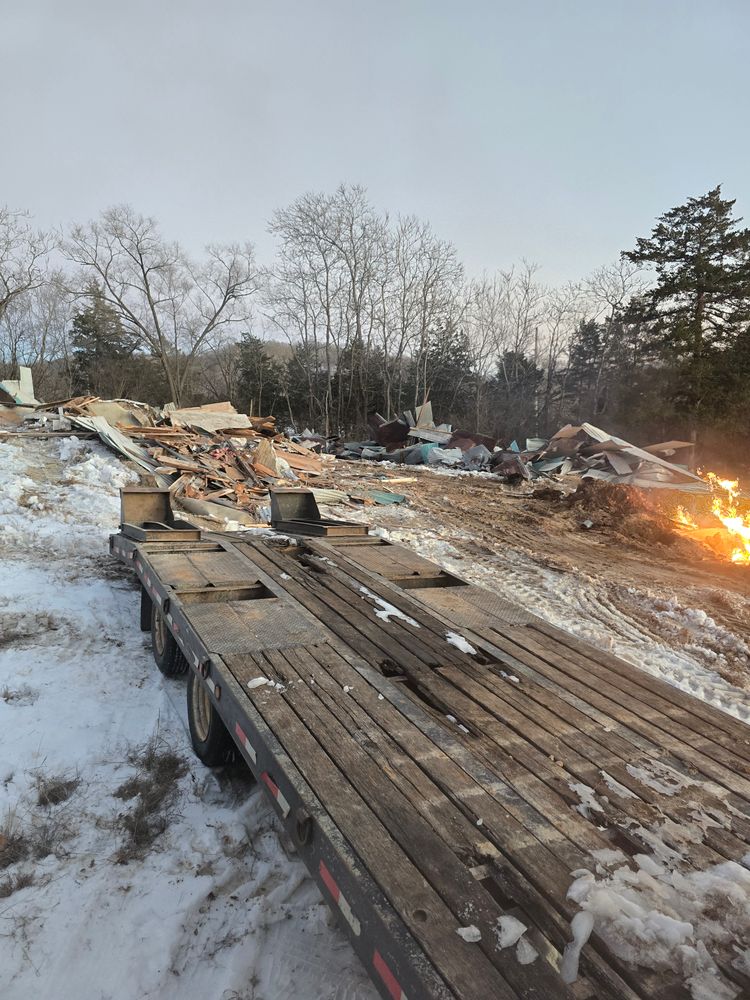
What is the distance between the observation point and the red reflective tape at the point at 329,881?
70.8 inches

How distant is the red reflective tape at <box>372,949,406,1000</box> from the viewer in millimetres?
1473

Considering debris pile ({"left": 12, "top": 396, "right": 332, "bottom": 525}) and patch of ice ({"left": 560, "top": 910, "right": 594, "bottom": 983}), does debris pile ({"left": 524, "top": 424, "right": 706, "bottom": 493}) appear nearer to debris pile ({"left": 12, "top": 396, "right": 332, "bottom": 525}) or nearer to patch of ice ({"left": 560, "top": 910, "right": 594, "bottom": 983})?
debris pile ({"left": 12, "top": 396, "right": 332, "bottom": 525})

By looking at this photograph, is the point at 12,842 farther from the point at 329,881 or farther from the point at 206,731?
the point at 329,881

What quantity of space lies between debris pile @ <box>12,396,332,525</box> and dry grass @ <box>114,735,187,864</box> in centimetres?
685

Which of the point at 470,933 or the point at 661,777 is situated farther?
the point at 661,777

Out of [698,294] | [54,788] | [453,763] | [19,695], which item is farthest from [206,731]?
[698,294]

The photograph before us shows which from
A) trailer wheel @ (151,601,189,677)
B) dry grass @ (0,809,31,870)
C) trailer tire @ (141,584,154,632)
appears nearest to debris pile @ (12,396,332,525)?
trailer tire @ (141,584,154,632)

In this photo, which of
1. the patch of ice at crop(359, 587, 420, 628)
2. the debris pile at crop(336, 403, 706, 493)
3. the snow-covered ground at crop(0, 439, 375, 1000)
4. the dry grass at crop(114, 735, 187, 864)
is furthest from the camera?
the debris pile at crop(336, 403, 706, 493)

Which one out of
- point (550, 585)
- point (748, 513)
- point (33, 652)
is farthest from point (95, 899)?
point (748, 513)

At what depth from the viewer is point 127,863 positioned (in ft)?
9.02

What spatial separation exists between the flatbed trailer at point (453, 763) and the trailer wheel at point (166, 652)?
0.14 ft

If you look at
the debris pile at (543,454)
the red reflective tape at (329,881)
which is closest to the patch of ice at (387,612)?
the red reflective tape at (329,881)

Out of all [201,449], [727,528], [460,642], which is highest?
[201,449]

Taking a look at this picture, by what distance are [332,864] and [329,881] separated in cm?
8
